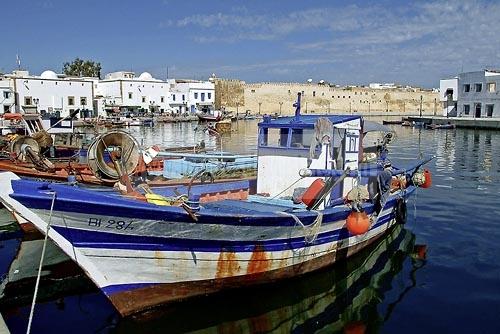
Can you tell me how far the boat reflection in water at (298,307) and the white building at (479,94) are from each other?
54000 millimetres

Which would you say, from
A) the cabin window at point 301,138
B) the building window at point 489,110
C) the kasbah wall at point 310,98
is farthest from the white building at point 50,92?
the cabin window at point 301,138

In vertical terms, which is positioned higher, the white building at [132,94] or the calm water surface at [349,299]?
the white building at [132,94]

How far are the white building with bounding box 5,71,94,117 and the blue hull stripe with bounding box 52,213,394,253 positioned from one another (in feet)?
175

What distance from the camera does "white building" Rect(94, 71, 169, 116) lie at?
229 ft

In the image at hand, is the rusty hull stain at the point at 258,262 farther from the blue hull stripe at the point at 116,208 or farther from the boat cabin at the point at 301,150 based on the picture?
the boat cabin at the point at 301,150

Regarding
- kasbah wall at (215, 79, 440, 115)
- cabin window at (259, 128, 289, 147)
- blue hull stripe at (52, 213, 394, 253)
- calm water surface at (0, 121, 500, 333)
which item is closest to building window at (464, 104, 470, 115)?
kasbah wall at (215, 79, 440, 115)

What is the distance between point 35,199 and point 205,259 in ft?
Result: 8.84

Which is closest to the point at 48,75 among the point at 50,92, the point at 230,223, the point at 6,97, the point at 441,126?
the point at 50,92

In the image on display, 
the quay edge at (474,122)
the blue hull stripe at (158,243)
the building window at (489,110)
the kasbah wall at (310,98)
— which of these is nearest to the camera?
the blue hull stripe at (158,243)

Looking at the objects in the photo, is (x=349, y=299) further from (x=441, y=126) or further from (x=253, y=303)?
(x=441, y=126)

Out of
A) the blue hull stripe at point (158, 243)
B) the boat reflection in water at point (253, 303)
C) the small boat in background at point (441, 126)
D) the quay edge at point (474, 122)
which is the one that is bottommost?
the boat reflection in water at point (253, 303)

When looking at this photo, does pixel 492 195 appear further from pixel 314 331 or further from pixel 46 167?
pixel 46 167

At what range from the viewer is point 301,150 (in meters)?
9.51

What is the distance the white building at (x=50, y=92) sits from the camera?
56.1 metres
